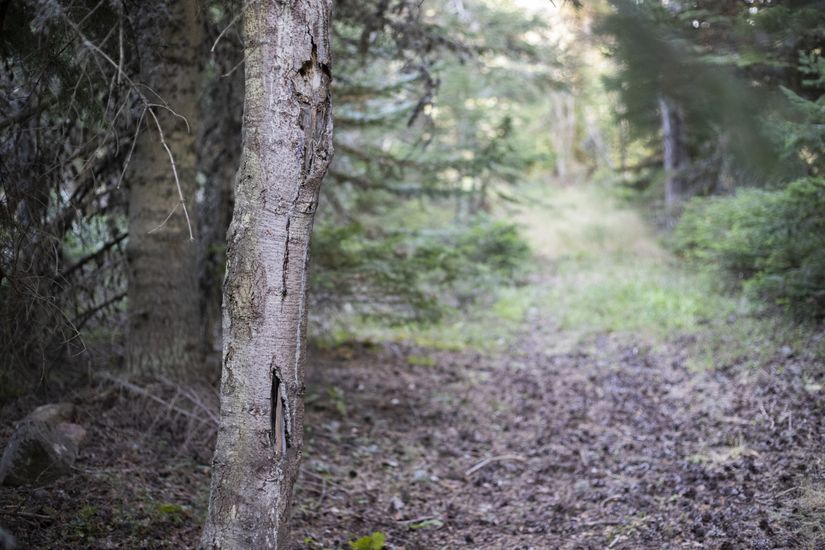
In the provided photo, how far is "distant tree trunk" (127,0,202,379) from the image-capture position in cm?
586

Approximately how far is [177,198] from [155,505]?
9.24 feet

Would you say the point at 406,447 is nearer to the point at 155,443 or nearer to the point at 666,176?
the point at 155,443

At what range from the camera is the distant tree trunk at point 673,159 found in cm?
1516

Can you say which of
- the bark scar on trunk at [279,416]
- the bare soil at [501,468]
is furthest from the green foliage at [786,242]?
the bark scar on trunk at [279,416]

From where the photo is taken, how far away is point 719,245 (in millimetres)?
9227

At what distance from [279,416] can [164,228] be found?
3.28 metres

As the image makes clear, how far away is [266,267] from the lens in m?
3.26

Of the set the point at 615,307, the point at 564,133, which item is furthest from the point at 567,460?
the point at 564,133

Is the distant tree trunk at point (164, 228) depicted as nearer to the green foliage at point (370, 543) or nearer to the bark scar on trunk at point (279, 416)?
the green foliage at point (370, 543)

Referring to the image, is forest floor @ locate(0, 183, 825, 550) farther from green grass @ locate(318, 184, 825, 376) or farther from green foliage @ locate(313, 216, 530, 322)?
green foliage @ locate(313, 216, 530, 322)

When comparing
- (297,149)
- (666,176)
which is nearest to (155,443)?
(297,149)

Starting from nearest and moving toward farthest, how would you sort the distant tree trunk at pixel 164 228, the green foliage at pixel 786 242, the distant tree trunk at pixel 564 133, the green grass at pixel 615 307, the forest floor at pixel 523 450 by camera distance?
the forest floor at pixel 523 450
the distant tree trunk at pixel 164 228
the green foliage at pixel 786 242
the green grass at pixel 615 307
the distant tree trunk at pixel 564 133

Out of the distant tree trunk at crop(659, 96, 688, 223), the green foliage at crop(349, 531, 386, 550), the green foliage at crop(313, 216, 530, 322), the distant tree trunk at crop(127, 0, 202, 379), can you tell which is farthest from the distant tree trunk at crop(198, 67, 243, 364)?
the distant tree trunk at crop(659, 96, 688, 223)

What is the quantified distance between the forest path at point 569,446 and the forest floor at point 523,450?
2 cm
